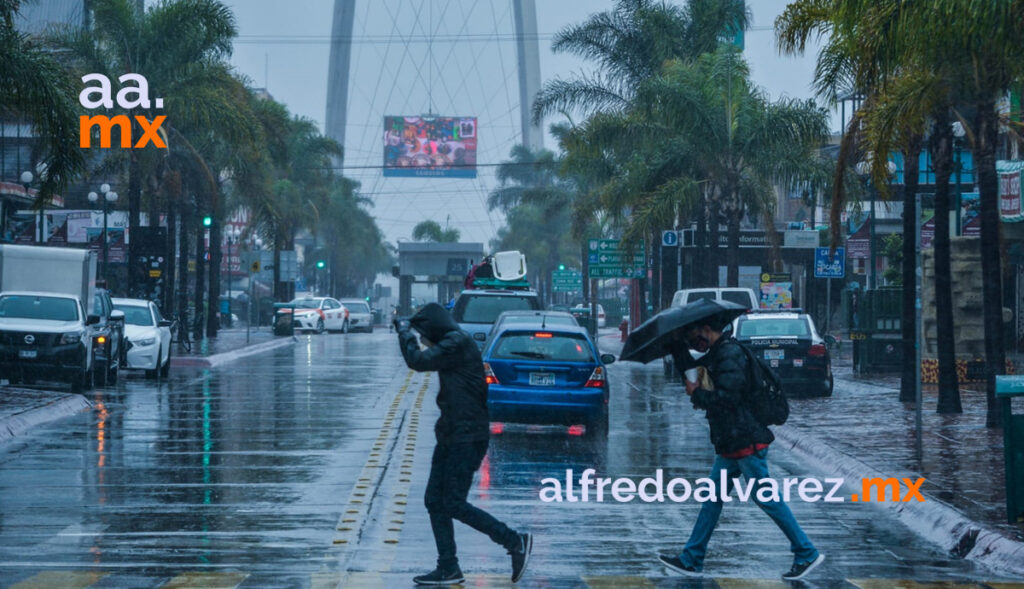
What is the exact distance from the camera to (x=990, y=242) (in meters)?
19.9

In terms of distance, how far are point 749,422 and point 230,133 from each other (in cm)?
3531

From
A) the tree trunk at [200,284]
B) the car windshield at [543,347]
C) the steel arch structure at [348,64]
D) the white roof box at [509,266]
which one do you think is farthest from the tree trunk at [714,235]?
→ the steel arch structure at [348,64]

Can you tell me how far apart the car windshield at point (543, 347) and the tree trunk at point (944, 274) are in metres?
6.32

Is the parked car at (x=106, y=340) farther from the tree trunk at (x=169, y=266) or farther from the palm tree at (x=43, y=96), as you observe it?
the tree trunk at (x=169, y=266)

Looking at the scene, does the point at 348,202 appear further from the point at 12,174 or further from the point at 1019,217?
the point at 1019,217

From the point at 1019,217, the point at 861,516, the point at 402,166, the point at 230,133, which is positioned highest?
the point at 402,166

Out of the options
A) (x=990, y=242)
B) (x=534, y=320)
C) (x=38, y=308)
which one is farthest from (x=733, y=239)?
(x=38, y=308)

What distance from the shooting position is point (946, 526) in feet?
39.3

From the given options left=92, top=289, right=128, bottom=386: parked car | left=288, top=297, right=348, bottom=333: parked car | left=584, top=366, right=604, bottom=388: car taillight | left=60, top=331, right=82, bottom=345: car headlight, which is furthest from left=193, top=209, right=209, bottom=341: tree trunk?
left=584, top=366, right=604, bottom=388: car taillight

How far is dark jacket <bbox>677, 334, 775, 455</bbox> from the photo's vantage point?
31.4ft

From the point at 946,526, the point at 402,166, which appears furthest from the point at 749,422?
Answer: the point at 402,166

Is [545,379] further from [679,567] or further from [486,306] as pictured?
[486,306]

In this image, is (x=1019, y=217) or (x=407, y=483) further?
(x=1019, y=217)

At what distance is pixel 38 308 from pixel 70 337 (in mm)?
1395
